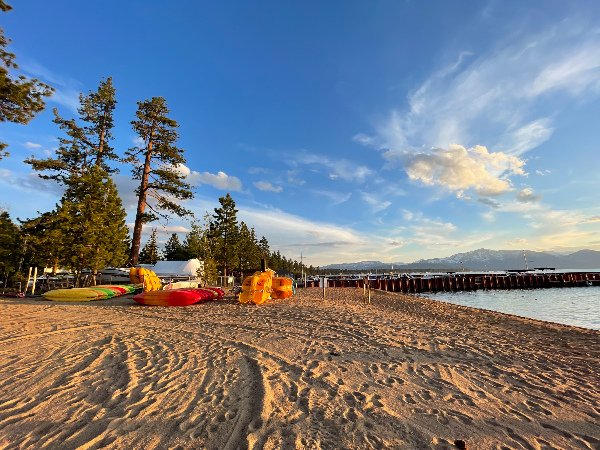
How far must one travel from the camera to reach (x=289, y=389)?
5.10m

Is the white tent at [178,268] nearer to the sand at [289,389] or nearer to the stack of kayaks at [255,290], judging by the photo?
the stack of kayaks at [255,290]

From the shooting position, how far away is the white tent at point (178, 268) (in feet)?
105

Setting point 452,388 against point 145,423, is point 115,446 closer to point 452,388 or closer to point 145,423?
point 145,423

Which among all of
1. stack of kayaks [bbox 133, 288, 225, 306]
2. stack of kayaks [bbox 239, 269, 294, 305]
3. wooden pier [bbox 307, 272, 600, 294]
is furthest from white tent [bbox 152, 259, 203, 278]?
wooden pier [bbox 307, 272, 600, 294]

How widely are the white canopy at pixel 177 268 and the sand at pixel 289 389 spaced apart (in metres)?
22.7

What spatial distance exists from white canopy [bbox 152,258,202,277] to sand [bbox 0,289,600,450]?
22652 mm

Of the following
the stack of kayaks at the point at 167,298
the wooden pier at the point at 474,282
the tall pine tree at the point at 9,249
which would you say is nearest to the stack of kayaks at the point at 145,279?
the stack of kayaks at the point at 167,298

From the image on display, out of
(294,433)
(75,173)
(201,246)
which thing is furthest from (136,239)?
(294,433)

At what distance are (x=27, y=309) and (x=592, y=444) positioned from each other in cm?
1790

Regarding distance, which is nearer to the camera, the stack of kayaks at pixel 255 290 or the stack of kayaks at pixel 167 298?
the stack of kayaks at pixel 167 298

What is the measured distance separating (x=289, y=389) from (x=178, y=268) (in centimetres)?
3123

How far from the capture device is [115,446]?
3.38 m

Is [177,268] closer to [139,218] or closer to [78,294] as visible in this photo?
[139,218]

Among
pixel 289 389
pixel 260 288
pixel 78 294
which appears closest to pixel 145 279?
pixel 78 294
